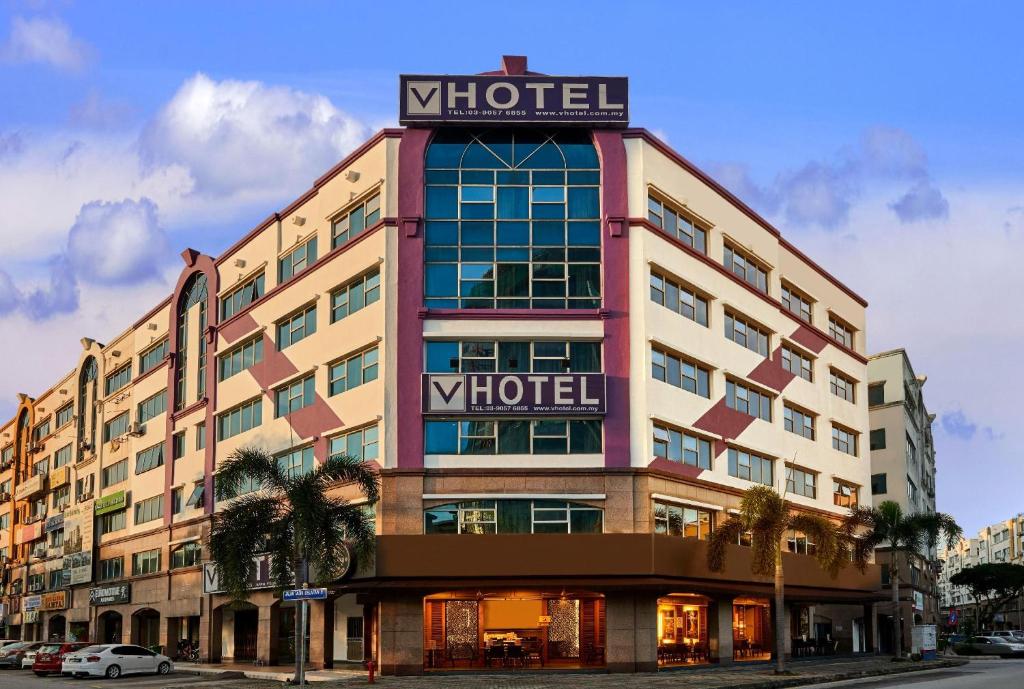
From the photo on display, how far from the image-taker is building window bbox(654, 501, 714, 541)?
156ft

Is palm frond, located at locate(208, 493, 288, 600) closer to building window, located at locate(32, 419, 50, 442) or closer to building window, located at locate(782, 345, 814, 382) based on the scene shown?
building window, located at locate(782, 345, 814, 382)

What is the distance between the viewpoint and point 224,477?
4272cm

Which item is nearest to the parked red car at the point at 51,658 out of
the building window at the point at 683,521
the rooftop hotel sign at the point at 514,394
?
the rooftop hotel sign at the point at 514,394

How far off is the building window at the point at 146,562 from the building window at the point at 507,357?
32021mm

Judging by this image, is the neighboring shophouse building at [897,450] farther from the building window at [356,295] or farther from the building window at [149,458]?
the building window at [149,458]

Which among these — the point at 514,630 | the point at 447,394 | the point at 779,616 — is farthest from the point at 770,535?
the point at 447,394

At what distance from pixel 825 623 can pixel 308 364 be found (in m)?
34.6

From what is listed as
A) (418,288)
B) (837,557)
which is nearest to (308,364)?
(418,288)

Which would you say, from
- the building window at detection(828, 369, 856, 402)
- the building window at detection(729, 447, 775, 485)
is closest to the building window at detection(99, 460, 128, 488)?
the building window at detection(729, 447, 775, 485)

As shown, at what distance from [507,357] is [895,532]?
28420 mm

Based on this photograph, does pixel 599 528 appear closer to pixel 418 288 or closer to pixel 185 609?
pixel 418 288

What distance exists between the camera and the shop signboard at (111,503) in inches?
3017

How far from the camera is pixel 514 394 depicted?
4559 centimetres

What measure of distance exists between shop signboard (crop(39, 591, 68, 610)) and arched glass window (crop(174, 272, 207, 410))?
82.0ft
